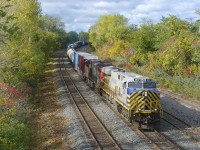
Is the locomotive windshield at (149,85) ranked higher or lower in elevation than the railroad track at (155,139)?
higher

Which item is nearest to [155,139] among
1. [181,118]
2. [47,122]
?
[181,118]

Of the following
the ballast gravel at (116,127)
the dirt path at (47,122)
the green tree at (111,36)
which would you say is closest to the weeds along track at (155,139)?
the ballast gravel at (116,127)

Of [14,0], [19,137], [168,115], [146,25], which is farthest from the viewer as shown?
[146,25]

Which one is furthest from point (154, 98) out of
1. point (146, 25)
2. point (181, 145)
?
point (146, 25)

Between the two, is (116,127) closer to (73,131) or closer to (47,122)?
(73,131)

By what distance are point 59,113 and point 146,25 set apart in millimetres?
30834

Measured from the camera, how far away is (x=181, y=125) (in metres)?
18.8

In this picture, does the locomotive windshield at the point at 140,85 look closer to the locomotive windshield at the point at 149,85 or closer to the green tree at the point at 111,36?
the locomotive windshield at the point at 149,85

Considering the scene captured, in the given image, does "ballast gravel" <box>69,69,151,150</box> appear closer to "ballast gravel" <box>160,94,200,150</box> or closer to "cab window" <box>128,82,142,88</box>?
"ballast gravel" <box>160,94,200,150</box>

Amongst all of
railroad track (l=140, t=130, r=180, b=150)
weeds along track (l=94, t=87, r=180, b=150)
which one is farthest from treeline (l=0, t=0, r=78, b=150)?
railroad track (l=140, t=130, r=180, b=150)

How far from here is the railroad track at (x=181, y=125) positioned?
16652 millimetres

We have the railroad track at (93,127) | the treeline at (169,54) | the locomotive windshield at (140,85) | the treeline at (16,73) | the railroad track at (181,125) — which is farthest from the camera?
the treeline at (169,54)

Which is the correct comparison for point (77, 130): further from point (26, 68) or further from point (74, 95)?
point (26, 68)

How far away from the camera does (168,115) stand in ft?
70.4
